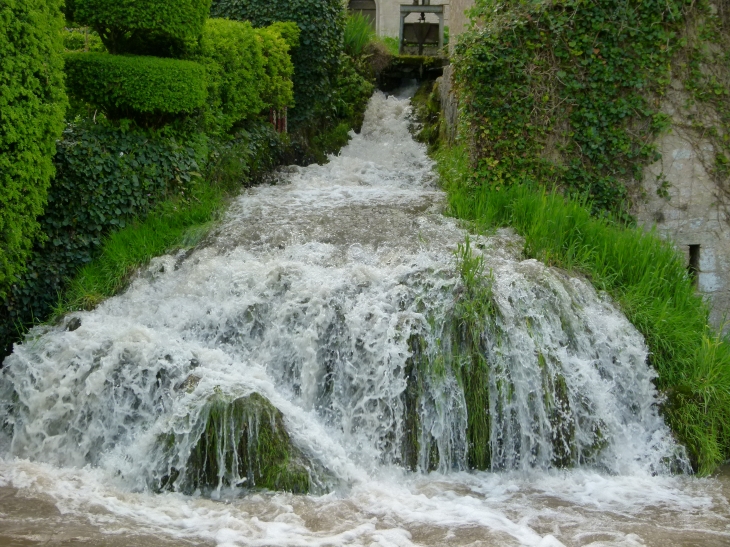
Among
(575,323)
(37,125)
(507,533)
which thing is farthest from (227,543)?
(37,125)

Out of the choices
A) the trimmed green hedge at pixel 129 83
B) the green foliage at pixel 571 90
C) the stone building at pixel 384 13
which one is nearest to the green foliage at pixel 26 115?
the trimmed green hedge at pixel 129 83

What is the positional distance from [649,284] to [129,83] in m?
5.29

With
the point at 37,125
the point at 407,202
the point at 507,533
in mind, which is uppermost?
the point at 37,125

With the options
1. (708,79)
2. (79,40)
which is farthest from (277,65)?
(708,79)

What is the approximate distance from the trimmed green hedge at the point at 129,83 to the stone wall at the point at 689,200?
5115 millimetres

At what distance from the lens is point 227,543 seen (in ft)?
16.7

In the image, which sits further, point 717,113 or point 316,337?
point 717,113

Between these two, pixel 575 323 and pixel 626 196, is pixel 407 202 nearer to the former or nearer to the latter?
pixel 626 196

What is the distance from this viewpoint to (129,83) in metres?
8.48

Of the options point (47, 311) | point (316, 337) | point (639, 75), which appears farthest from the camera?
point (639, 75)

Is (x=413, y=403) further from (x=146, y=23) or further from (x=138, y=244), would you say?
(x=146, y=23)

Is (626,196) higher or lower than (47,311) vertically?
higher

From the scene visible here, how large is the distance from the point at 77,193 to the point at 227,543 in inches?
166

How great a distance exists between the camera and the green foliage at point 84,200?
7645 millimetres
